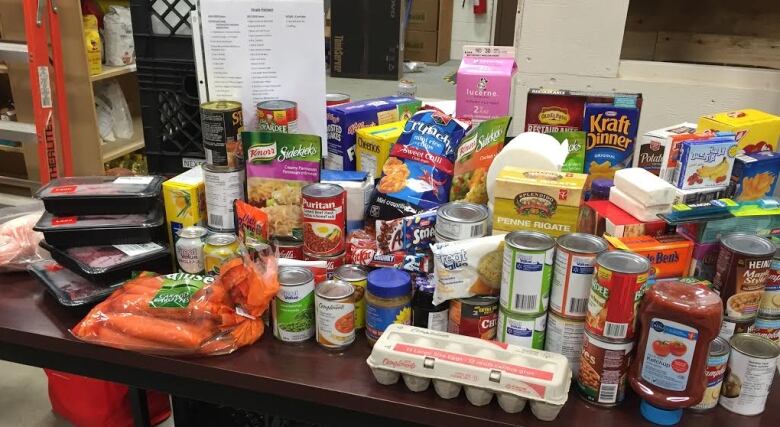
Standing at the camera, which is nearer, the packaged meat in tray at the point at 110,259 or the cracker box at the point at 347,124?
the packaged meat in tray at the point at 110,259

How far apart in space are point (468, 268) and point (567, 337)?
8.5 inches

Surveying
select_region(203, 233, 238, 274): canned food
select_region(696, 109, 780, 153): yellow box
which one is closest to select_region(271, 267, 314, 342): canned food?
select_region(203, 233, 238, 274): canned food

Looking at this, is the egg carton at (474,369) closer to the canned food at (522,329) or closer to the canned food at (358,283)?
the canned food at (522,329)

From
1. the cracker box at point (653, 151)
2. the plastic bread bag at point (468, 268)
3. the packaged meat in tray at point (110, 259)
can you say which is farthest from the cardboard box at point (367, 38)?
the plastic bread bag at point (468, 268)

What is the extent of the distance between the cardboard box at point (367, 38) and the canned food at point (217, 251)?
574 cm

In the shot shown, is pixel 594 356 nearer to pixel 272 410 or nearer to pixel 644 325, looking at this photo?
pixel 644 325

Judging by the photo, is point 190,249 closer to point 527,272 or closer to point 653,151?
point 527,272

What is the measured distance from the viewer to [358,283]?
4.14 feet

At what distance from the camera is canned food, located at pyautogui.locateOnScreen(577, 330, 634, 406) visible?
1045 millimetres

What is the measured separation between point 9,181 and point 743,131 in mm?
4047

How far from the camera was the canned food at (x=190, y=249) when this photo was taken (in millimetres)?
1381

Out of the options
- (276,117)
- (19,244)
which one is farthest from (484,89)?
(19,244)

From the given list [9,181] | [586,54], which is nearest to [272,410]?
[586,54]

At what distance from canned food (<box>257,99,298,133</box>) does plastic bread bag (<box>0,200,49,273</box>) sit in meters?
0.63
